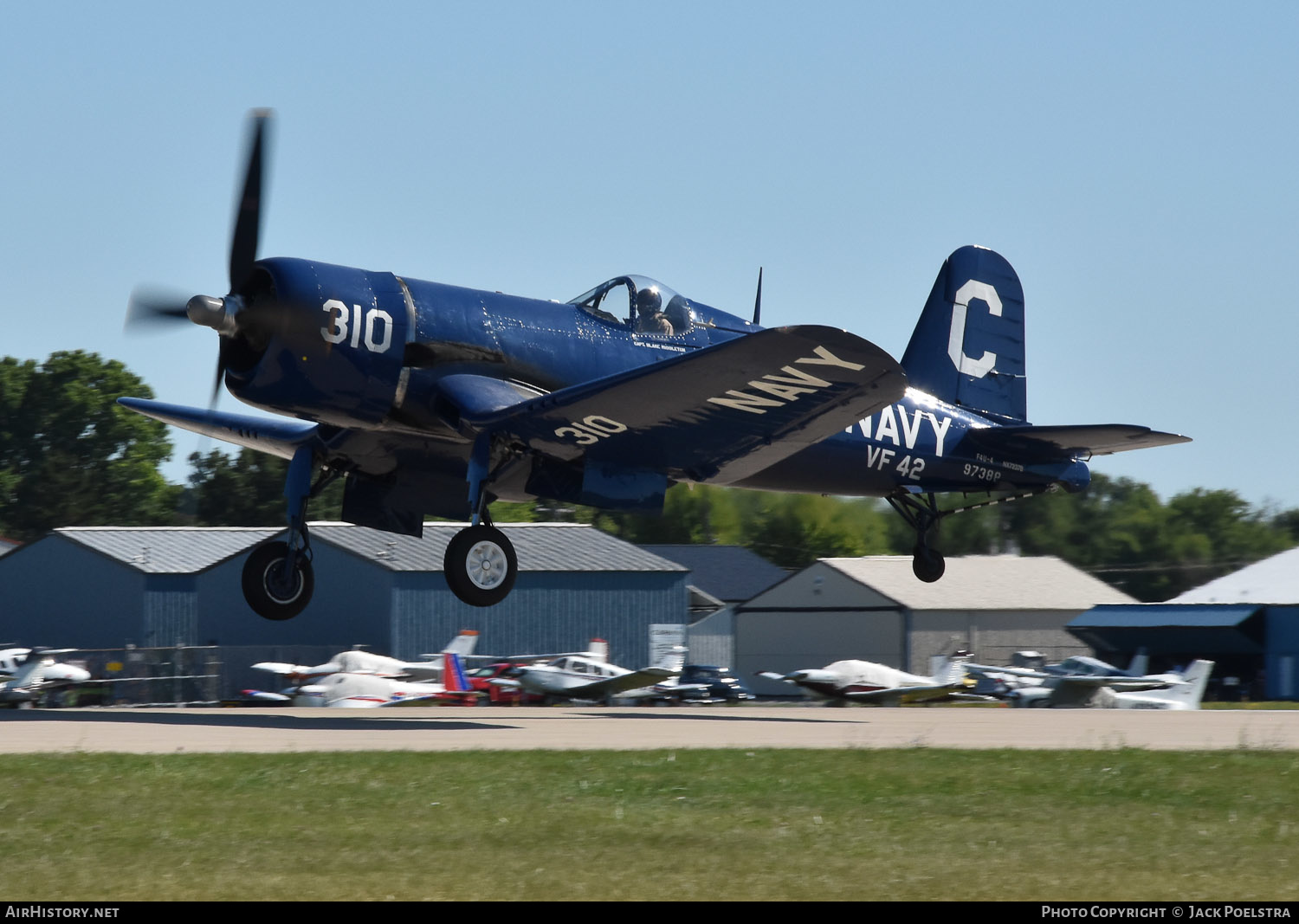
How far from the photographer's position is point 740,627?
5528 cm

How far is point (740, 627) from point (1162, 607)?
48.9ft

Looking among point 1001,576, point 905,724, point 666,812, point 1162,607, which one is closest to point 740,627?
point 1001,576

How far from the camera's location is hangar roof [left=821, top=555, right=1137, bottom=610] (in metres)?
51.9

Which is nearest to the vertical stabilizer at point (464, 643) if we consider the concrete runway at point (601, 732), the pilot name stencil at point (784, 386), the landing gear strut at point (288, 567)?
the concrete runway at point (601, 732)

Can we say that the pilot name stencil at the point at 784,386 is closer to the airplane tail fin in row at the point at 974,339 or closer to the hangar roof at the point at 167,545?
the airplane tail fin in row at the point at 974,339

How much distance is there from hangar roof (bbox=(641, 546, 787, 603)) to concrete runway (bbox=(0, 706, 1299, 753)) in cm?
4139

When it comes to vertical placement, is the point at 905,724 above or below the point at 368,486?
below

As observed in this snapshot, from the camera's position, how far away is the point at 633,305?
1870 cm

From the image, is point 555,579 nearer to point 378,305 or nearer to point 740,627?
point 740,627

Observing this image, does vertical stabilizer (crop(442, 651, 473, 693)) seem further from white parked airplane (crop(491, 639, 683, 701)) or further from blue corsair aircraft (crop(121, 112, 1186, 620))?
blue corsair aircraft (crop(121, 112, 1186, 620))

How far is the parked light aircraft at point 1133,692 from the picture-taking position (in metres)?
30.9

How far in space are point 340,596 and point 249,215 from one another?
27682 millimetres

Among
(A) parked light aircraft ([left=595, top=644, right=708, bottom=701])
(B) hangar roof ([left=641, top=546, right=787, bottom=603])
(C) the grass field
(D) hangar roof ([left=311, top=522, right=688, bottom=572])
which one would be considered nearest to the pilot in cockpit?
(C) the grass field

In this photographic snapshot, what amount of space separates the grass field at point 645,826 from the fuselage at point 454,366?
506 cm
